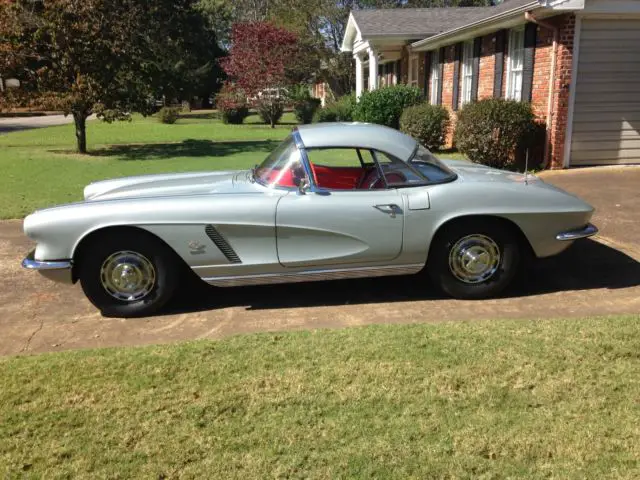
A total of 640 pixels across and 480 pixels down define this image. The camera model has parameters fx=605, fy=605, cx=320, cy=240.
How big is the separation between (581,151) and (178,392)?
10199 mm

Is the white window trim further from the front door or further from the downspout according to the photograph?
the front door

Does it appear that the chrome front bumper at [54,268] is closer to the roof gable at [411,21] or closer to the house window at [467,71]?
the house window at [467,71]

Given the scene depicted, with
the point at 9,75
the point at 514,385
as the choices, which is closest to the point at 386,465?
the point at 514,385

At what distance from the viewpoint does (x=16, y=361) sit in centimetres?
392

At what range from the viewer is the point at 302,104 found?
33.4 meters

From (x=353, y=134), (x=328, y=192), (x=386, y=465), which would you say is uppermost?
(x=353, y=134)

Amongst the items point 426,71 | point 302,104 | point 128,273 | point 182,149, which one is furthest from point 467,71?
point 302,104

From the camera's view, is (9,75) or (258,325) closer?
(258,325)

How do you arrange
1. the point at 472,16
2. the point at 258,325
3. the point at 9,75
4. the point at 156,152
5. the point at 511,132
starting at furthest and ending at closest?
the point at 472,16 < the point at 156,152 < the point at 9,75 < the point at 511,132 < the point at 258,325

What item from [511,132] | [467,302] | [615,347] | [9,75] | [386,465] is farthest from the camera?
[9,75]

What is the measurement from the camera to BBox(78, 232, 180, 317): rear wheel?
4586 millimetres

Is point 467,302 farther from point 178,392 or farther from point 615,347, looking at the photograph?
point 178,392

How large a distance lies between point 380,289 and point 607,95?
8.26 meters

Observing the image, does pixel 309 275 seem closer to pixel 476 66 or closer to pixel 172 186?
pixel 172 186
